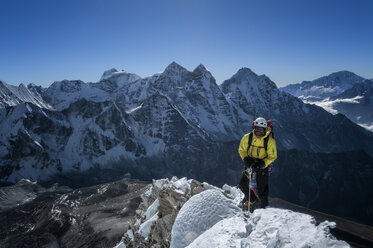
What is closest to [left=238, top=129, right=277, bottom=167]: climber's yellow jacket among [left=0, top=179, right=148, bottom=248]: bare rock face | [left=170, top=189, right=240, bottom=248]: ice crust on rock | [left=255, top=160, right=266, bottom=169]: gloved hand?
[left=255, top=160, right=266, bottom=169]: gloved hand

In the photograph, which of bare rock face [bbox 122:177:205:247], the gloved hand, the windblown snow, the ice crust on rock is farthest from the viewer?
bare rock face [bbox 122:177:205:247]

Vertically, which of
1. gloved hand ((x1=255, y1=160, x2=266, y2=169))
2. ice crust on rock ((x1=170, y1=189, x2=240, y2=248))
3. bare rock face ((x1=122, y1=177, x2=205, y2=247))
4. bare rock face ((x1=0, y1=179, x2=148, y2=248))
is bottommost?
bare rock face ((x1=0, y1=179, x2=148, y2=248))

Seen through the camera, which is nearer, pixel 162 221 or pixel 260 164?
pixel 260 164

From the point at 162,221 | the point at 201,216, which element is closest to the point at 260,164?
the point at 201,216

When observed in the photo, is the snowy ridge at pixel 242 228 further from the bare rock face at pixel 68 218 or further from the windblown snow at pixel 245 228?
the bare rock face at pixel 68 218

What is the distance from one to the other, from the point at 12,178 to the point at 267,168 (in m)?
234

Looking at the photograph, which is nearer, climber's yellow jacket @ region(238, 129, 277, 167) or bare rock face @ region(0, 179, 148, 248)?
climber's yellow jacket @ region(238, 129, 277, 167)

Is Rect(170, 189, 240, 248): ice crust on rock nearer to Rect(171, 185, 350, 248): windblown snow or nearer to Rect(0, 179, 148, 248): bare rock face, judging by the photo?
Rect(171, 185, 350, 248): windblown snow

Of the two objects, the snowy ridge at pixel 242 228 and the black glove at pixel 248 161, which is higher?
the black glove at pixel 248 161

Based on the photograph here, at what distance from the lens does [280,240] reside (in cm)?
633

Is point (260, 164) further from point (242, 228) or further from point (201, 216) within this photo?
point (242, 228)

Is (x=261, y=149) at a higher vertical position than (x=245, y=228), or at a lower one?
higher

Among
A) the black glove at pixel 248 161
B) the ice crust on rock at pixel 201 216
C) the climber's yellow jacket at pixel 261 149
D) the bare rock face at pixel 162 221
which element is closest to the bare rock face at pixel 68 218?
the bare rock face at pixel 162 221

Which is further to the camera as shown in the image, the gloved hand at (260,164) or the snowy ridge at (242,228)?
the gloved hand at (260,164)
